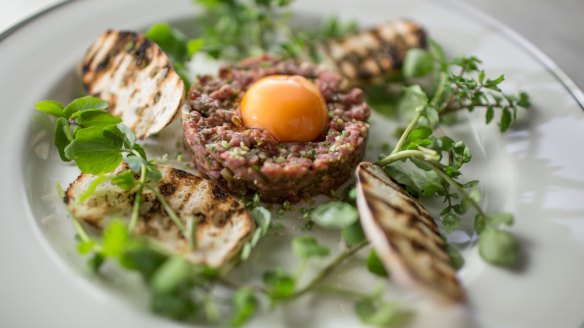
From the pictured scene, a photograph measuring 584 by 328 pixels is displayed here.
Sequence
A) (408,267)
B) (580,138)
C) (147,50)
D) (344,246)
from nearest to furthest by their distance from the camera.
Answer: (408,267)
(344,246)
(580,138)
(147,50)

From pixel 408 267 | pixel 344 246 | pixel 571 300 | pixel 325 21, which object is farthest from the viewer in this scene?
pixel 325 21

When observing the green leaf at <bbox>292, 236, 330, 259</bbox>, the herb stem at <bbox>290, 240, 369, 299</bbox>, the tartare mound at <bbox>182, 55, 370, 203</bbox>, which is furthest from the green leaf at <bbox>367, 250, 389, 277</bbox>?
the tartare mound at <bbox>182, 55, 370, 203</bbox>

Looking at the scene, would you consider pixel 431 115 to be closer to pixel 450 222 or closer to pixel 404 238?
pixel 450 222

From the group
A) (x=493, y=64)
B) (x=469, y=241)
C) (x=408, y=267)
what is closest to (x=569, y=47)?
(x=493, y=64)

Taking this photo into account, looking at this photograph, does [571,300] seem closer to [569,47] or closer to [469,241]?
[469,241]

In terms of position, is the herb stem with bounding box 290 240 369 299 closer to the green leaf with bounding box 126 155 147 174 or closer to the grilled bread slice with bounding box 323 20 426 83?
the green leaf with bounding box 126 155 147 174

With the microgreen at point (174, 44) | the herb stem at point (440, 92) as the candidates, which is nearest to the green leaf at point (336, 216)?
the herb stem at point (440, 92)

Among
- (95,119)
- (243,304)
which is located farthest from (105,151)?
(243,304)

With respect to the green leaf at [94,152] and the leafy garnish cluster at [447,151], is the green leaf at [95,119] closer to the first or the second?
the green leaf at [94,152]
